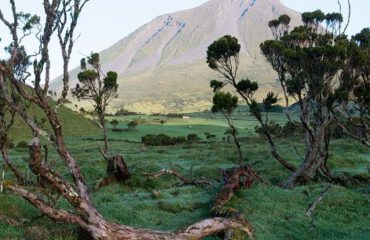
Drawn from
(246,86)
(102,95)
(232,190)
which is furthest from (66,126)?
(232,190)

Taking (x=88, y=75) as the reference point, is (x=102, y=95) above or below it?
below

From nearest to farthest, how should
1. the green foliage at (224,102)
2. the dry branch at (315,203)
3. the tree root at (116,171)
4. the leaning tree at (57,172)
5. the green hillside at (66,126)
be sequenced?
the leaning tree at (57,172) → the dry branch at (315,203) → the tree root at (116,171) → the green foliage at (224,102) → the green hillside at (66,126)

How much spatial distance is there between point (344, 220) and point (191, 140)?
74.5 metres

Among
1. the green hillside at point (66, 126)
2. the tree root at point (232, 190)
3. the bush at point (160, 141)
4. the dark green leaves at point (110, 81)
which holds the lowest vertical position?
the bush at point (160, 141)

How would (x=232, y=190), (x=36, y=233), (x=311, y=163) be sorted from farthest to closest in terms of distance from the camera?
1. (x=311, y=163)
2. (x=232, y=190)
3. (x=36, y=233)

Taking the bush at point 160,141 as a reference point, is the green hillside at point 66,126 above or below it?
above

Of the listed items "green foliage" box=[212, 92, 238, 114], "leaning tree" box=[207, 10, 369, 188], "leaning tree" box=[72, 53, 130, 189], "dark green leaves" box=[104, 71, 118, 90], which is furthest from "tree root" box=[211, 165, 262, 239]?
"dark green leaves" box=[104, 71, 118, 90]

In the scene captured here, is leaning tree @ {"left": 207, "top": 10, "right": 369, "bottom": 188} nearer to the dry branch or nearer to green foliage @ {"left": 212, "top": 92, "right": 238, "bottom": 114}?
green foliage @ {"left": 212, "top": 92, "right": 238, "bottom": 114}

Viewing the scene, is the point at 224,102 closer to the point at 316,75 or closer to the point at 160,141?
the point at 316,75

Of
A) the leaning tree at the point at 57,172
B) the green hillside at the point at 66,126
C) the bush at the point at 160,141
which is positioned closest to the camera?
the leaning tree at the point at 57,172

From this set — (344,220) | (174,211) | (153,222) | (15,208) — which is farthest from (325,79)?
(15,208)

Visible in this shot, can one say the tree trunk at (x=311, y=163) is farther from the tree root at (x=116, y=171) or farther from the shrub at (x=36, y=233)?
the shrub at (x=36, y=233)

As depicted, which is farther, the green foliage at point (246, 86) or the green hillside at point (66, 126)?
the green hillside at point (66, 126)

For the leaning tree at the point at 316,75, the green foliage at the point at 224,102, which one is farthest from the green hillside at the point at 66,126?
the leaning tree at the point at 316,75
